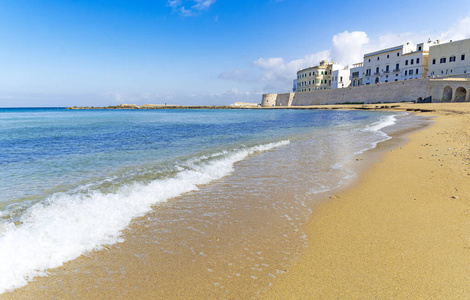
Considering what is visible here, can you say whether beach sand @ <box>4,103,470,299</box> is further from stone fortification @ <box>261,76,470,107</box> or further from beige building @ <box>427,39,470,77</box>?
beige building @ <box>427,39,470,77</box>

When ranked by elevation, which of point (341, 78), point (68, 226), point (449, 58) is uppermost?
point (449, 58)

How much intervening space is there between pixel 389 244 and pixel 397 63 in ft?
230

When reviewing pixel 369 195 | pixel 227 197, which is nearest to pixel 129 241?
pixel 227 197

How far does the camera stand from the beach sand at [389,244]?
8.40ft

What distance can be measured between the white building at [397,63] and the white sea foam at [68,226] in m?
66.1

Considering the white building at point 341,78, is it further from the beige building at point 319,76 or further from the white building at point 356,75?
the beige building at point 319,76

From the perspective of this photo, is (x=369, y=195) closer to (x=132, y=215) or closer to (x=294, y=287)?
(x=294, y=287)

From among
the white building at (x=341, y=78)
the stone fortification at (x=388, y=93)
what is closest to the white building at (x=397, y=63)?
the stone fortification at (x=388, y=93)

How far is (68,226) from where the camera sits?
404cm

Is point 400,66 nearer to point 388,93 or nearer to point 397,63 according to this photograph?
point 397,63

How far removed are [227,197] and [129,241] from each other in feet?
7.51

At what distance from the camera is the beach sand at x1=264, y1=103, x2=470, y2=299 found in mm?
2561

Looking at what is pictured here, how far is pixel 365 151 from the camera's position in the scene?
10.4m

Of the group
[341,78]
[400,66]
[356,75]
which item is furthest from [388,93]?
[341,78]
